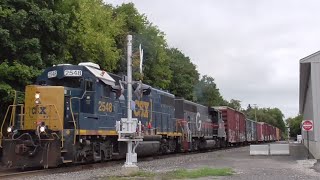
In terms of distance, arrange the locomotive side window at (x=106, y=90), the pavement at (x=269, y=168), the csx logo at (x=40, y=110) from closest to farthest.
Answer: the pavement at (x=269, y=168), the csx logo at (x=40, y=110), the locomotive side window at (x=106, y=90)

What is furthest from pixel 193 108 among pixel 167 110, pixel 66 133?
pixel 66 133

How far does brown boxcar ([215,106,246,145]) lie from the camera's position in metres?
39.8

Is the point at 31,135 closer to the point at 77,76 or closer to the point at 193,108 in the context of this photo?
the point at 77,76

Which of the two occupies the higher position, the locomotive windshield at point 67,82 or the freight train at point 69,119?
the locomotive windshield at point 67,82

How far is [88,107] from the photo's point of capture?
17.0 metres

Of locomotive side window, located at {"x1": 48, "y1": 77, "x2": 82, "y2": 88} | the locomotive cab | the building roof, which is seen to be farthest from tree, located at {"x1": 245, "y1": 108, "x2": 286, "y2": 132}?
locomotive side window, located at {"x1": 48, "y1": 77, "x2": 82, "y2": 88}

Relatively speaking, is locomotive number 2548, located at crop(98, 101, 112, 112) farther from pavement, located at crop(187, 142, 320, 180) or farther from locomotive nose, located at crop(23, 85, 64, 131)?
pavement, located at crop(187, 142, 320, 180)

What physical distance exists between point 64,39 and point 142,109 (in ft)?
18.3

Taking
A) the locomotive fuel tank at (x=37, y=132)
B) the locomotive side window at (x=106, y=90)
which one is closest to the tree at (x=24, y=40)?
the locomotive fuel tank at (x=37, y=132)

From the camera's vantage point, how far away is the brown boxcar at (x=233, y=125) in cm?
3978

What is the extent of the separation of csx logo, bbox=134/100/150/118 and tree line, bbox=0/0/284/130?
1.76m

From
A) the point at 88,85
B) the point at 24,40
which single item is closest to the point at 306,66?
the point at 88,85

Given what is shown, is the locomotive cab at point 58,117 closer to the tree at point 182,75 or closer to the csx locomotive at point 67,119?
the csx locomotive at point 67,119

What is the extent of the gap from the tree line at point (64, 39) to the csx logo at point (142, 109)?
5.79ft
